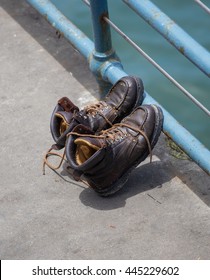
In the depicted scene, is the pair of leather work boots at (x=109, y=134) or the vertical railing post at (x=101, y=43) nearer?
the pair of leather work boots at (x=109, y=134)

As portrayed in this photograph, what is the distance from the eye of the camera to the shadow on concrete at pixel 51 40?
4570mm

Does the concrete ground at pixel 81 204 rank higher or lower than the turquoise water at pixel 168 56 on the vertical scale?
higher

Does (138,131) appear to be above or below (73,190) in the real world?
above

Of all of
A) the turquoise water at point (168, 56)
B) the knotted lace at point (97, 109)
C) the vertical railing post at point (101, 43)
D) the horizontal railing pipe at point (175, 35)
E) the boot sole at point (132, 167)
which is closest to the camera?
the horizontal railing pipe at point (175, 35)

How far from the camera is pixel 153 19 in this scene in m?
3.79

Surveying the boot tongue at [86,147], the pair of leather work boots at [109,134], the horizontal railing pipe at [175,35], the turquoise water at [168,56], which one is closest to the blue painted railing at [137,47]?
the horizontal railing pipe at [175,35]

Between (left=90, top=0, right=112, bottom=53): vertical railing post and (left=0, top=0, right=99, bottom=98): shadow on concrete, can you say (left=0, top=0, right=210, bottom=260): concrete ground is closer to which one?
(left=0, top=0, right=99, bottom=98): shadow on concrete

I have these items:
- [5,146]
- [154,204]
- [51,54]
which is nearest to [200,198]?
[154,204]

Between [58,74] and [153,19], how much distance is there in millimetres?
912

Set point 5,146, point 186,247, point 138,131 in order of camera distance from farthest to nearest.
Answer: point 5,146 < point 138,131 < point 186,247

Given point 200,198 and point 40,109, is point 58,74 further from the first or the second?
point 200,198

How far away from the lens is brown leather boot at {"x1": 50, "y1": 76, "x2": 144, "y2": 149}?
12.8 feet

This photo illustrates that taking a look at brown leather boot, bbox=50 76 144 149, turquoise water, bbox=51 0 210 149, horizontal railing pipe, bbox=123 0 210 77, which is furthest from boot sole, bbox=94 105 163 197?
A: turquoise water, bbox=51 0 210 149

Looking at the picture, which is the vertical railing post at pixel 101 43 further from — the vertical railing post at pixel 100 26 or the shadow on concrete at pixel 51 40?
the shadow on concrete at pixel 51 40
